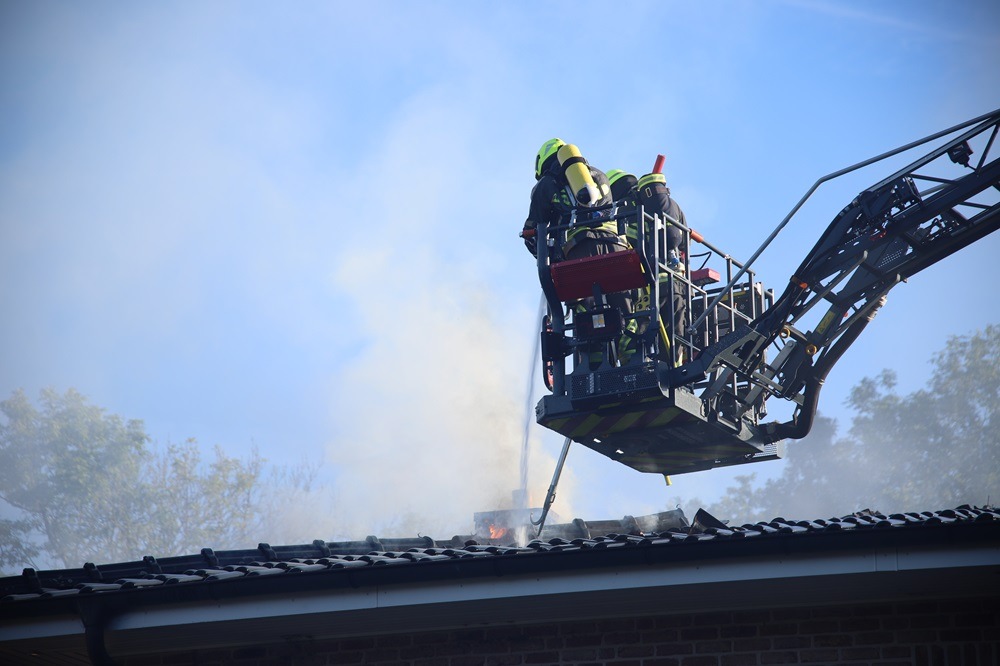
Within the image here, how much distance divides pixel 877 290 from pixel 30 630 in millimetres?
8418

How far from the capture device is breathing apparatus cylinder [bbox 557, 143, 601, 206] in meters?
11.2

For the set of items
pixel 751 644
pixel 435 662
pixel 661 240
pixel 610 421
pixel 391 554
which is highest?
pixel 661 240

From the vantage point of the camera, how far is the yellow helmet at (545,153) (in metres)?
11.5

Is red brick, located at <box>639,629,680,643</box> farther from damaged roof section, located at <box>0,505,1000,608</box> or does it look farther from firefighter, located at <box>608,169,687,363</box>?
firefighter, located at <box>608,169,687,363</box>

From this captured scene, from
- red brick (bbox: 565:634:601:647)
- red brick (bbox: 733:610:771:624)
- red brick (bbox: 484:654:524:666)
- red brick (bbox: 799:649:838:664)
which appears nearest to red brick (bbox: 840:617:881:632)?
red brick (bbox: 799:649:838:664)

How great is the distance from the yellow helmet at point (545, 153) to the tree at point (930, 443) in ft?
112

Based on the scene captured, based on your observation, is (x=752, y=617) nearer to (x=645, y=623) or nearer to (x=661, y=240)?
(x=645, y=623)

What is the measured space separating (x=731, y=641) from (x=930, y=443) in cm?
4172

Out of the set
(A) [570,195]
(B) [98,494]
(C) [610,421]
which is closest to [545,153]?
(A) [570,195]

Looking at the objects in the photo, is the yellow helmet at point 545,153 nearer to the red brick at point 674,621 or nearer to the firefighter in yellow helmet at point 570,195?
the firefighter in yellow helmet at point 570,195

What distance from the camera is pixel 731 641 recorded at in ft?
21.5

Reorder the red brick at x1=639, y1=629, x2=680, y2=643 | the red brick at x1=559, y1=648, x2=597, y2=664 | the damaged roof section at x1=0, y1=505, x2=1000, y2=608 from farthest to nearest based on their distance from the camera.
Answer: the red brick at x1=559, y1=648, x2=597, y2=664, the red brick at x1=639, y1=629, x2=680, y2=643, the damaged roof section at x1=0, y1=505, x2=1000, y2=608

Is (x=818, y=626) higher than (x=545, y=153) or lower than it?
lower

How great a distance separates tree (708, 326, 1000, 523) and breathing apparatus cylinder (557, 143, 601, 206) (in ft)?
112
